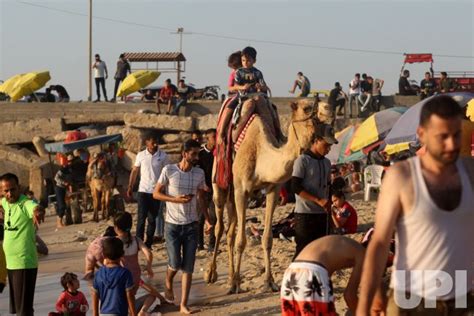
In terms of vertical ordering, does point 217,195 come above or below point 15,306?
above

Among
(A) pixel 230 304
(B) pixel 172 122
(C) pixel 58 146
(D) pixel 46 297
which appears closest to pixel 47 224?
(C) pixel 58 146

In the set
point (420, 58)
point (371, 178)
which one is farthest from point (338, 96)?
point (371, 178)

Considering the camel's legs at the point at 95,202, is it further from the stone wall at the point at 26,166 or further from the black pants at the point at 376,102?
the black pants at the point at 376,102

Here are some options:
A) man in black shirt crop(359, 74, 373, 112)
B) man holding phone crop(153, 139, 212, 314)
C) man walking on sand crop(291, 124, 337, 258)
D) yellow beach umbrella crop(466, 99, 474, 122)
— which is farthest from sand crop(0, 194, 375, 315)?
man in black shirt crop(359, 74, 373, 112)

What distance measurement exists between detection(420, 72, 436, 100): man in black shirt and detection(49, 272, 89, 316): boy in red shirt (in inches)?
867

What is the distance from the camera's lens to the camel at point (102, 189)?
2225 centimetres

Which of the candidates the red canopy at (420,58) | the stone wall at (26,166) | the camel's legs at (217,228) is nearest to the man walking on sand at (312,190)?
the camel's legs at (217,228)

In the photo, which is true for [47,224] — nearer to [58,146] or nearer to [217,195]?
[58,146]

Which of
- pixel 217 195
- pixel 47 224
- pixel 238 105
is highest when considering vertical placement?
pixel 238 105

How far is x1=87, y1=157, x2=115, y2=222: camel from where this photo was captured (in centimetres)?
Result: 2225

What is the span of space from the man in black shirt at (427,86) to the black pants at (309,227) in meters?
21.3

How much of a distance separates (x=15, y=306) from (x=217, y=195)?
147 inches

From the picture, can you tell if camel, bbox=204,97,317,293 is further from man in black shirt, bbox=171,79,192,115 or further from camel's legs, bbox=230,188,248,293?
man in black shirt, bbox=171,79,192,115

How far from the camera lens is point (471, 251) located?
17.9ft
